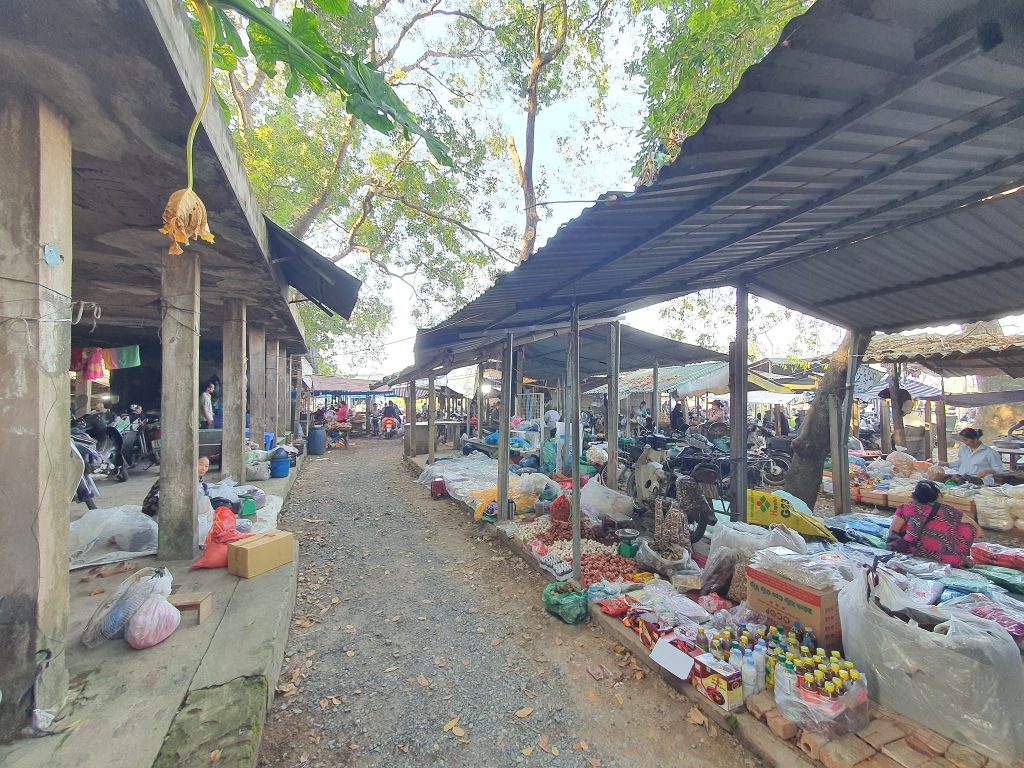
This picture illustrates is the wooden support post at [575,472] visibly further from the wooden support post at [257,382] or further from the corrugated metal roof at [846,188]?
the wooden support post at [257,382]

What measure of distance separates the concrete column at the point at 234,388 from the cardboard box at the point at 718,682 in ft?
22.3

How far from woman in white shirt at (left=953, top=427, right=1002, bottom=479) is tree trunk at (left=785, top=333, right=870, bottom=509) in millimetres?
2895

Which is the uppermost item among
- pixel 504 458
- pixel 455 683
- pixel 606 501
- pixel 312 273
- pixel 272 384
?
pixel 312 273

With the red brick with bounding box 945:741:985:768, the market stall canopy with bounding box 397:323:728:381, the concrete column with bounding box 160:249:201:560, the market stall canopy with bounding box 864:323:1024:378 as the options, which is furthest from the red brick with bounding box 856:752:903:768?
the market stall canopy with bounding box 864:323:1024:378

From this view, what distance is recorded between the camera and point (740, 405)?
4.70m

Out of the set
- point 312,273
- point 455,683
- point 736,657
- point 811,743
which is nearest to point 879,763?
point 811,743

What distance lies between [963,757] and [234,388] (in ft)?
26.5

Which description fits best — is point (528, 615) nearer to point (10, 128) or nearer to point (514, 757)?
point (514, 757)

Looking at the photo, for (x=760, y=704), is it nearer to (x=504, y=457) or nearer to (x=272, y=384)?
(x=504, y=457)

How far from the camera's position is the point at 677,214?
252 cm

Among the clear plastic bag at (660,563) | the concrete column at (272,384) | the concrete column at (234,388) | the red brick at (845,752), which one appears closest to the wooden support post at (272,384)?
the concrete column at (272,384)

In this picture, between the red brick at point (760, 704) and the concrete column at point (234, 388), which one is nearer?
the red brick at point (760, 704)

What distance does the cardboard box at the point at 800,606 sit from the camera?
2.63m

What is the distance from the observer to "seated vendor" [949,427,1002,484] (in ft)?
23.2
